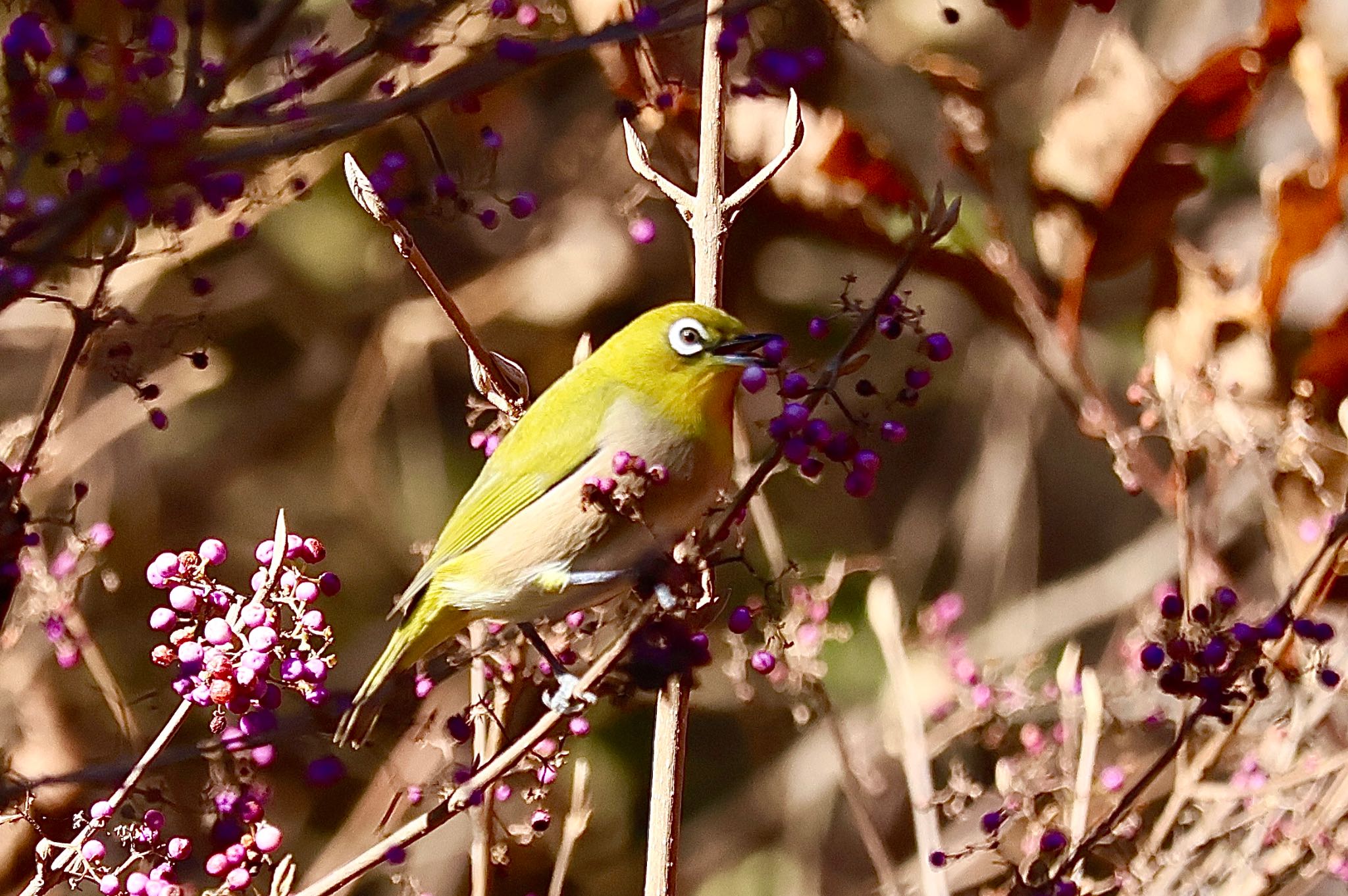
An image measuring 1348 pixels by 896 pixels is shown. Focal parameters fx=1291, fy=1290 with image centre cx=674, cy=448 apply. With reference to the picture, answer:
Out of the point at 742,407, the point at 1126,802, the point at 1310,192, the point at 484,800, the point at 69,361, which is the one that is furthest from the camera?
the point at 742,407

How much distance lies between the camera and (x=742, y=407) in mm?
2729

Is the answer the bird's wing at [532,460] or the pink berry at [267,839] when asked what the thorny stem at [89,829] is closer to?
the pink berry at [267,839]

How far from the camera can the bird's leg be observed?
1001 mm

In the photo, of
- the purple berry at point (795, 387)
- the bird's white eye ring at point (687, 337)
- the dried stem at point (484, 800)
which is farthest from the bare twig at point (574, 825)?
the purple berry at point (795, 387)

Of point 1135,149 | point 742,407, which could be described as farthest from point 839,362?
point 742,407

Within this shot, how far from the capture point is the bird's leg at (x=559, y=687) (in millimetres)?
1001

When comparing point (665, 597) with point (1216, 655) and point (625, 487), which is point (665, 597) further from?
point (1216, 655)

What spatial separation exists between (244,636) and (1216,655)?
845mm

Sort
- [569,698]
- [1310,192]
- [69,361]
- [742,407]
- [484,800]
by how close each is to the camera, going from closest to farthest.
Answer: [69,361]
[569,698]
[484,800]
[1310,192]
[742,407]

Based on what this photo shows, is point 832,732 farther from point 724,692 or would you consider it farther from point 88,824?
point 724,692

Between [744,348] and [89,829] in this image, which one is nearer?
[89,829]

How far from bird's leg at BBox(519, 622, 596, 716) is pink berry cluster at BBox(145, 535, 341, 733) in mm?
200

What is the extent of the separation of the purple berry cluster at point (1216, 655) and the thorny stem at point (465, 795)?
1.68 ft

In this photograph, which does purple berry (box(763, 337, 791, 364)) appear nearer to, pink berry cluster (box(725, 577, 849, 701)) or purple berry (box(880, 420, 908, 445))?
purple berry (box(880, 420, 908, 445))
